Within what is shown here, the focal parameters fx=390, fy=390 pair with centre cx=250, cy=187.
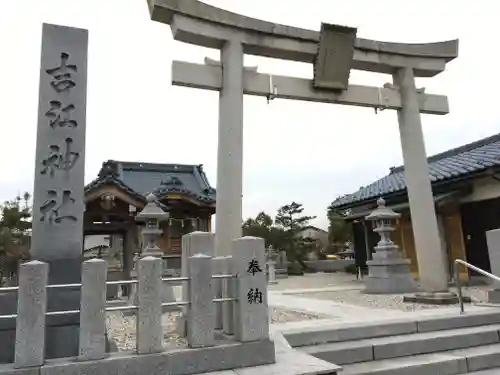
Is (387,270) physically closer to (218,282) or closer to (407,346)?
(407,346)

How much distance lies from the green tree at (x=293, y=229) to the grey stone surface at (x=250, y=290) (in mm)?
22486

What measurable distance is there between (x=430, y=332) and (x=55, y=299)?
4.93m

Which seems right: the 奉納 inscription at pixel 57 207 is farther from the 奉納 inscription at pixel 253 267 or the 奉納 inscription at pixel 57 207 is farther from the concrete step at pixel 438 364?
the concrete step at pixel 438 364

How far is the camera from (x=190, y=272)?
4.21m

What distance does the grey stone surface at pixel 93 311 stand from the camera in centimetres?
361

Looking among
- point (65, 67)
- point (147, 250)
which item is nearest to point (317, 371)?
point (65, 67)

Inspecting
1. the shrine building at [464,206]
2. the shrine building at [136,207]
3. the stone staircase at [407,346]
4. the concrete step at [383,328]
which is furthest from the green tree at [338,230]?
the stone staircase at [407,346]

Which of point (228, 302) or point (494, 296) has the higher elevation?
point (228, 302)

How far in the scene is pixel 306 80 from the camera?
8508 mm

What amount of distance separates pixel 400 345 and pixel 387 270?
631 cm

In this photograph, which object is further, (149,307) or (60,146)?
(60,146)

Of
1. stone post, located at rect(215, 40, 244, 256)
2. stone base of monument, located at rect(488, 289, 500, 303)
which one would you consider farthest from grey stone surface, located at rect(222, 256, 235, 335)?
stone base of monument, located at rect(488, 289, 500, 303)

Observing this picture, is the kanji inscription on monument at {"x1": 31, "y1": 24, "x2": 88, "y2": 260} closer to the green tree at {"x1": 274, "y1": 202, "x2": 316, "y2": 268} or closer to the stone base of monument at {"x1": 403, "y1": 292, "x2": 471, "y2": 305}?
the stone base of monument at {"x1": 403, "y1": 292, "x2": 471, "y2": 305}

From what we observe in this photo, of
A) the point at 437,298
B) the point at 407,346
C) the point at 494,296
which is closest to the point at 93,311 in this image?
the point at 407,346
